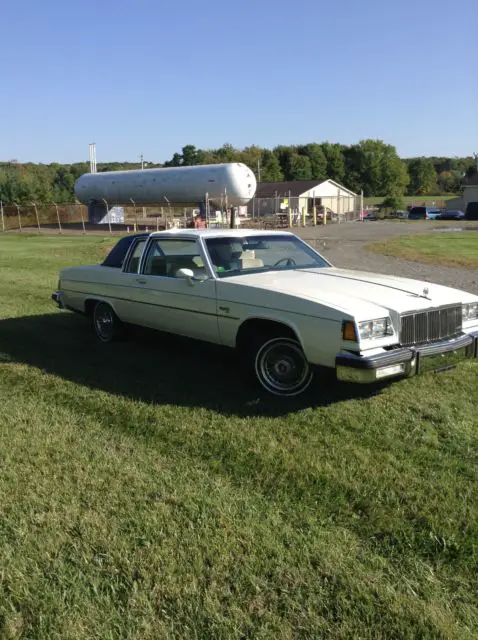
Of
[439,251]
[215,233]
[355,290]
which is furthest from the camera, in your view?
[439,251]

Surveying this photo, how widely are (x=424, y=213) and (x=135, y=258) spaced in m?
57.9

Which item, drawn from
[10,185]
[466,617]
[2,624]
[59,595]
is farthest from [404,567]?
[10,185]

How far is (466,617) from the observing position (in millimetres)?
2381

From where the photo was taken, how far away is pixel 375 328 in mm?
4500

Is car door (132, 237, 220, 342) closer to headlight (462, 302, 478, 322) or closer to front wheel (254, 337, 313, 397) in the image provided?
front wheel (254, 337, 313, 397)

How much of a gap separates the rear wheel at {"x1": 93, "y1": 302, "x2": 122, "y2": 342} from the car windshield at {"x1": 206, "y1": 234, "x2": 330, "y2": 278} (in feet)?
5.69

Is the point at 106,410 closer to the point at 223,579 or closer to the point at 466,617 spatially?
the point at 223,579

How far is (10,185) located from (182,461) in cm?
7967

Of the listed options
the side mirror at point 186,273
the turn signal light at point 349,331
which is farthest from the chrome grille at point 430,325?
the side mirror at point 186,273

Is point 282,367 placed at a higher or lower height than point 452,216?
lower

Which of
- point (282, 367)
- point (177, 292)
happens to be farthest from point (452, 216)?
point (282, 367)

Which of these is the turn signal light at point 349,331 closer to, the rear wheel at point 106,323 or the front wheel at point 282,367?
the front wheel at point 282,367

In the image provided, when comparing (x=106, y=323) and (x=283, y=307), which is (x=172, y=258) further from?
(x=283, y=307)

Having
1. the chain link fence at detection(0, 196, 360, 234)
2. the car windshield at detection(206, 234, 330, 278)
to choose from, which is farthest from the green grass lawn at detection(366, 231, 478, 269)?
the chain link fence at detection(0, 196, 360, 234)
